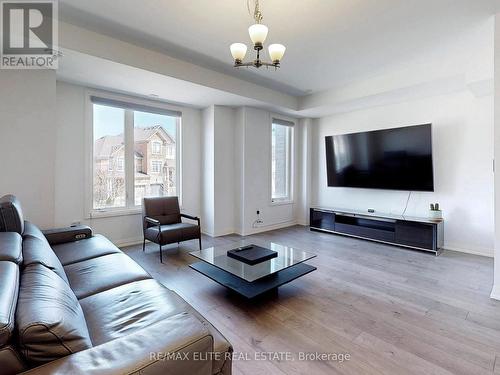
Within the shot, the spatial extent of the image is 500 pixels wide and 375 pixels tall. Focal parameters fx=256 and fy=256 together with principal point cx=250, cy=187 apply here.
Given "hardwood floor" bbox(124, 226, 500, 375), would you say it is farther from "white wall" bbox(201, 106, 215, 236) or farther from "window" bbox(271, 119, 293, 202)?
"window" bbox(271, 119, 293, 202)

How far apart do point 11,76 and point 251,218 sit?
3923 millimetres

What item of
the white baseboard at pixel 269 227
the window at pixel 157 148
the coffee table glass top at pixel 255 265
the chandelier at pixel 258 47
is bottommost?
the white baseboard at pixel 269 227

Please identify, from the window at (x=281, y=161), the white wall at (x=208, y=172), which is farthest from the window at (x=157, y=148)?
the window at (x=281, y=161)

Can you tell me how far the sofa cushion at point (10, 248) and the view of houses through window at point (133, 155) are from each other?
2.26m

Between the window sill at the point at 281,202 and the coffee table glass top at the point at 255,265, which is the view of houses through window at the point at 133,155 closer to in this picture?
the window sill at the point at 281,202

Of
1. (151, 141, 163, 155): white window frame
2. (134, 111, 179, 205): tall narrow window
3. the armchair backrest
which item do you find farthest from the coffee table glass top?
(151, 141, 163, 155): white window frame

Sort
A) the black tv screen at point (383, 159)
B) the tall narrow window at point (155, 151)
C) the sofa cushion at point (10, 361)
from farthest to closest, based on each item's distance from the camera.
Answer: the tall narrow window at point (155, 151) → the black tv screen at point (383, 159) → the sofa cushion at point (10, 361)

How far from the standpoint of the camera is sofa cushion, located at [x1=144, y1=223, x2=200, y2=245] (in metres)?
3.46

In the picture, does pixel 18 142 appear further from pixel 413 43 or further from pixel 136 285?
pixel 413 43

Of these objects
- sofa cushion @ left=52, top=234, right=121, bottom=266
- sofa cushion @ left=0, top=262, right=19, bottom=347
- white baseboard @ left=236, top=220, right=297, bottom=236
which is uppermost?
sofa cushion @ left=0, top=262, right=19, bottom=347

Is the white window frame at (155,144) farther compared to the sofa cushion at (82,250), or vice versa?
the white window frame at (155,144)

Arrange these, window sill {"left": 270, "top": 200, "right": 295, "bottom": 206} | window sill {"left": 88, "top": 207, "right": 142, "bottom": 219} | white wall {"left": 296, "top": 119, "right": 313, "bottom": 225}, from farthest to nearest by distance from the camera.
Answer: white wall {"left": 296, "top": 119, "right": 313, "bottom": 225} → window sill {"left": 270, "top": 200, "right": 295, "bottom": 206} → window sill {"left": 88, "top": 207, "right": 142, "bottom": 219}

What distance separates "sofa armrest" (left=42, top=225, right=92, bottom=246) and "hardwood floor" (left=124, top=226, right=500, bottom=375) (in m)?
0.86

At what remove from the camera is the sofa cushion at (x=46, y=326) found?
790 millimetres
